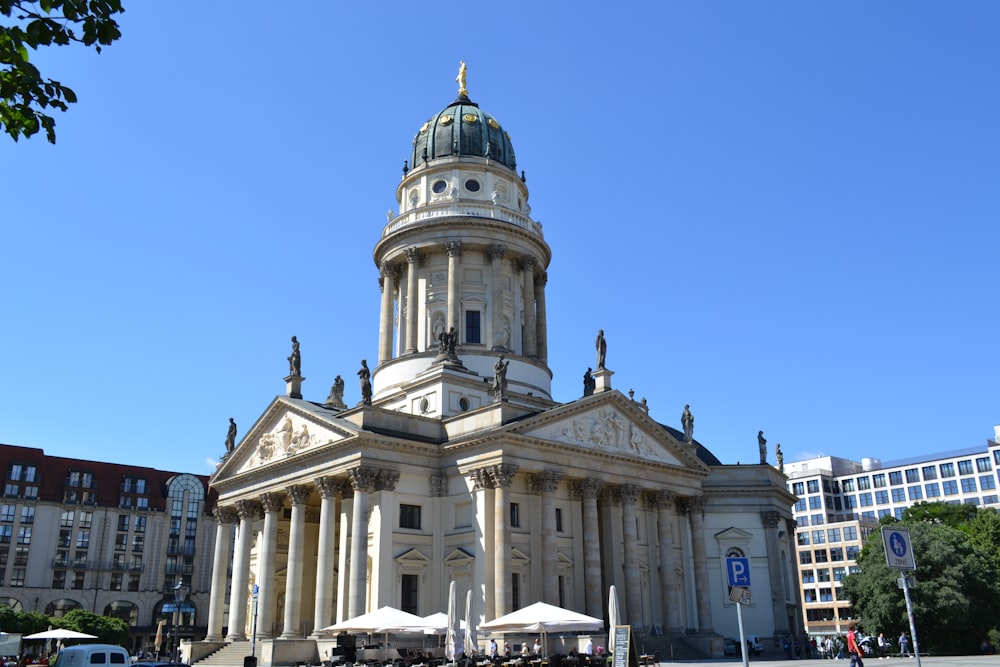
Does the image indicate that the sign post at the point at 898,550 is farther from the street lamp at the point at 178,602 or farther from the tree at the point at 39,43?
the street lamp at the point at 178,602

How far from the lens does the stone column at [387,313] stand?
211 ft

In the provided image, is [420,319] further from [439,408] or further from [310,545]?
[310,545]

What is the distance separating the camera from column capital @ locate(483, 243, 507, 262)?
62.9 m

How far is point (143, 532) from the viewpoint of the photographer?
9569 cm

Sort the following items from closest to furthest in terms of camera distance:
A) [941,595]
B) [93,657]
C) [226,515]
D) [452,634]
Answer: [93,657] < [452,634] < [941,595] < [226,515]

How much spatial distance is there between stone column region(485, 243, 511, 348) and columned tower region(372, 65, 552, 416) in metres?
0.07

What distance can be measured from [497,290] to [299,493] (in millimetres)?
19902

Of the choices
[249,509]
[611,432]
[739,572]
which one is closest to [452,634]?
[611,432]

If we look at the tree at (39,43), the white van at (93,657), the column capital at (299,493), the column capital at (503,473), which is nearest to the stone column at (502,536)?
the column capital at (503,473)

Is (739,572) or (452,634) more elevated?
(739,572)

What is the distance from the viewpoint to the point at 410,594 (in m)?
47.8

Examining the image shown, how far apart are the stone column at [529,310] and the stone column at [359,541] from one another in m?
19.9

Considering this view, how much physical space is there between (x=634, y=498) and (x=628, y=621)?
22.7ft

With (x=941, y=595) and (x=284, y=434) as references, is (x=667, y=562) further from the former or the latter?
(x=284, y=434)
